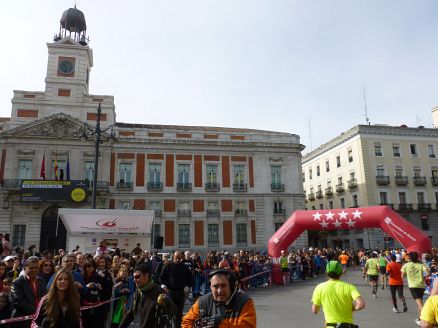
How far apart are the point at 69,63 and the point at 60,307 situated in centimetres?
3705

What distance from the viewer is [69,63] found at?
122ft

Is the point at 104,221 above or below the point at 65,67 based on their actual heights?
below

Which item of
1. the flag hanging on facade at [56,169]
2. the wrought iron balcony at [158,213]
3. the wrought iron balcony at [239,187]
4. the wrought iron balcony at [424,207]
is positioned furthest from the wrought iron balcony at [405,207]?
the flag hanging on facade at [56,169]

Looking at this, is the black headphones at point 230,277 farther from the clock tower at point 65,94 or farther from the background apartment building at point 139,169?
the clock tower at point 65,94

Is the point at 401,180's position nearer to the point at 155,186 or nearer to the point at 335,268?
the point at 155,186

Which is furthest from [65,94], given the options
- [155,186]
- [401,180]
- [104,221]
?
[401,180]

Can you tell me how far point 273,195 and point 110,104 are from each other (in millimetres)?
17509

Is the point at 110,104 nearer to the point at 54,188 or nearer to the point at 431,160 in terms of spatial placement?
the point at 54,188

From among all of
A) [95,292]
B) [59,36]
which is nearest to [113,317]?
[95,292]

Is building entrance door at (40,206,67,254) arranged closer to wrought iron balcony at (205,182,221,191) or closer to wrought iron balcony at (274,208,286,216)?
wrought iron balcony at (205,182,221,191)

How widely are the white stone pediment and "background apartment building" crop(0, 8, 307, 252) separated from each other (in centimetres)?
9

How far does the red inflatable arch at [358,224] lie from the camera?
1766 centimetres

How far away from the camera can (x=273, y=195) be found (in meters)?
37.0

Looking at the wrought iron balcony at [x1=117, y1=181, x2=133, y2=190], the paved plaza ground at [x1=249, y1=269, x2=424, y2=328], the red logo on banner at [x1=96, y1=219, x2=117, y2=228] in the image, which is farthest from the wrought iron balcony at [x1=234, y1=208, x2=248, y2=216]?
the paved plaza ground at [x1=249, y1=269, x2=424, y2=328]
